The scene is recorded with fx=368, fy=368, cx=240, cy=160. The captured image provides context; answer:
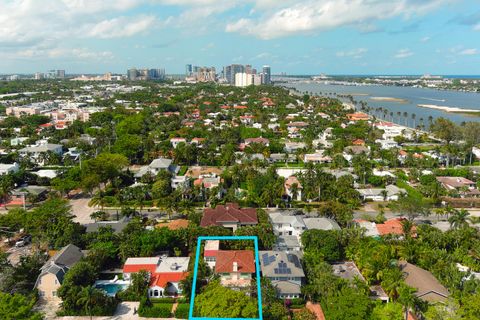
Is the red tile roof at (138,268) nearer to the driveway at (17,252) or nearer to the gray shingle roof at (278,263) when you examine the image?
the gray shingle roof at (278,263)

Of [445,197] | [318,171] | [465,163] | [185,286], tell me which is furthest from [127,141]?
[465,163]

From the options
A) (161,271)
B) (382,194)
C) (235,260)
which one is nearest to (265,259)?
(235,260)

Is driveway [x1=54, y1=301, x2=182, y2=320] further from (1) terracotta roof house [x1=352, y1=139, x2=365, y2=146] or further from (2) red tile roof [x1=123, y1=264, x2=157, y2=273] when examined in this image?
(1) terracotta roof house [x1=352, y1=139, x2=365, y2=146]

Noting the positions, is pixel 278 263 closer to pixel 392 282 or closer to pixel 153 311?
pixel 392 282

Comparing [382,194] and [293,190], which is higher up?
[293,190]

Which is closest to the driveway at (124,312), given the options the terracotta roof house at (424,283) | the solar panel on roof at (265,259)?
the solar panel on roof at (265,259)
